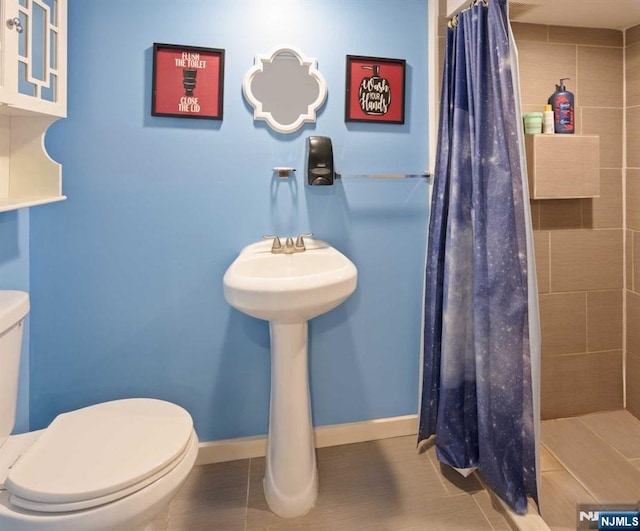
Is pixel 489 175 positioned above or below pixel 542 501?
above

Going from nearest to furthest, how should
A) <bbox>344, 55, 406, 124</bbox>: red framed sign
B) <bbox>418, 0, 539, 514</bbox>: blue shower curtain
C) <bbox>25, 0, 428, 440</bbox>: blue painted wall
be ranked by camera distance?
<bbox>418, 0, 539, 514</bbox>: blue shower curtain
<bbox>25, 0, 428, 440</bbox>: blue painted wall
<bbox>344, 55, 406, 124</bbox>: red framed sign

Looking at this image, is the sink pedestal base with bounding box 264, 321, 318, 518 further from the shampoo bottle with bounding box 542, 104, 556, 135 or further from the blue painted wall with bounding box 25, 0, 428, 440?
the shampoo bottle with bounding box 542, 104, 556, 135

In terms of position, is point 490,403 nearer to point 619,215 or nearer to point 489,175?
point 489,175

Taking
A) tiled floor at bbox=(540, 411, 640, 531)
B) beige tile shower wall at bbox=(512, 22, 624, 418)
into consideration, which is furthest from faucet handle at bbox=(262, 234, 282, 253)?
tiled floor at bbox=(540, 411, 640, 531)

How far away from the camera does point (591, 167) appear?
1.86 metres

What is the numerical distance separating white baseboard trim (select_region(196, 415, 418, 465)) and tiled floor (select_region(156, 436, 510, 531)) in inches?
1.4

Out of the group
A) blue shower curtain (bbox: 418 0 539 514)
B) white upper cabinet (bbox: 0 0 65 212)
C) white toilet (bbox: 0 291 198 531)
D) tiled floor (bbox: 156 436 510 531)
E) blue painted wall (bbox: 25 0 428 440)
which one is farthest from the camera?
blue painted wall (bbox: 25 0 428 440)

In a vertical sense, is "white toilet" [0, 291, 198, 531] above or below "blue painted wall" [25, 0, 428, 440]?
below

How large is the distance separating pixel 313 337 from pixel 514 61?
132 cm

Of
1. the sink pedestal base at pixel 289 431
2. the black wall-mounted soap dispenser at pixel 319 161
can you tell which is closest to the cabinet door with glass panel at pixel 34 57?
the black wall-mounted soap dispenser at pixel 319 161

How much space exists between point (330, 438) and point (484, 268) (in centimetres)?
108

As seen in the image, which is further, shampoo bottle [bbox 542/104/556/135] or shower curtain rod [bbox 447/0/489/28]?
shampoo bottle [bbox 542/104/556/135]

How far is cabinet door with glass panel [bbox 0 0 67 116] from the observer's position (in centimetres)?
116

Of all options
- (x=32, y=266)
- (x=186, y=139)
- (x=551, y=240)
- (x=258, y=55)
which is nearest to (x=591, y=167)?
(x=551, y=240)
